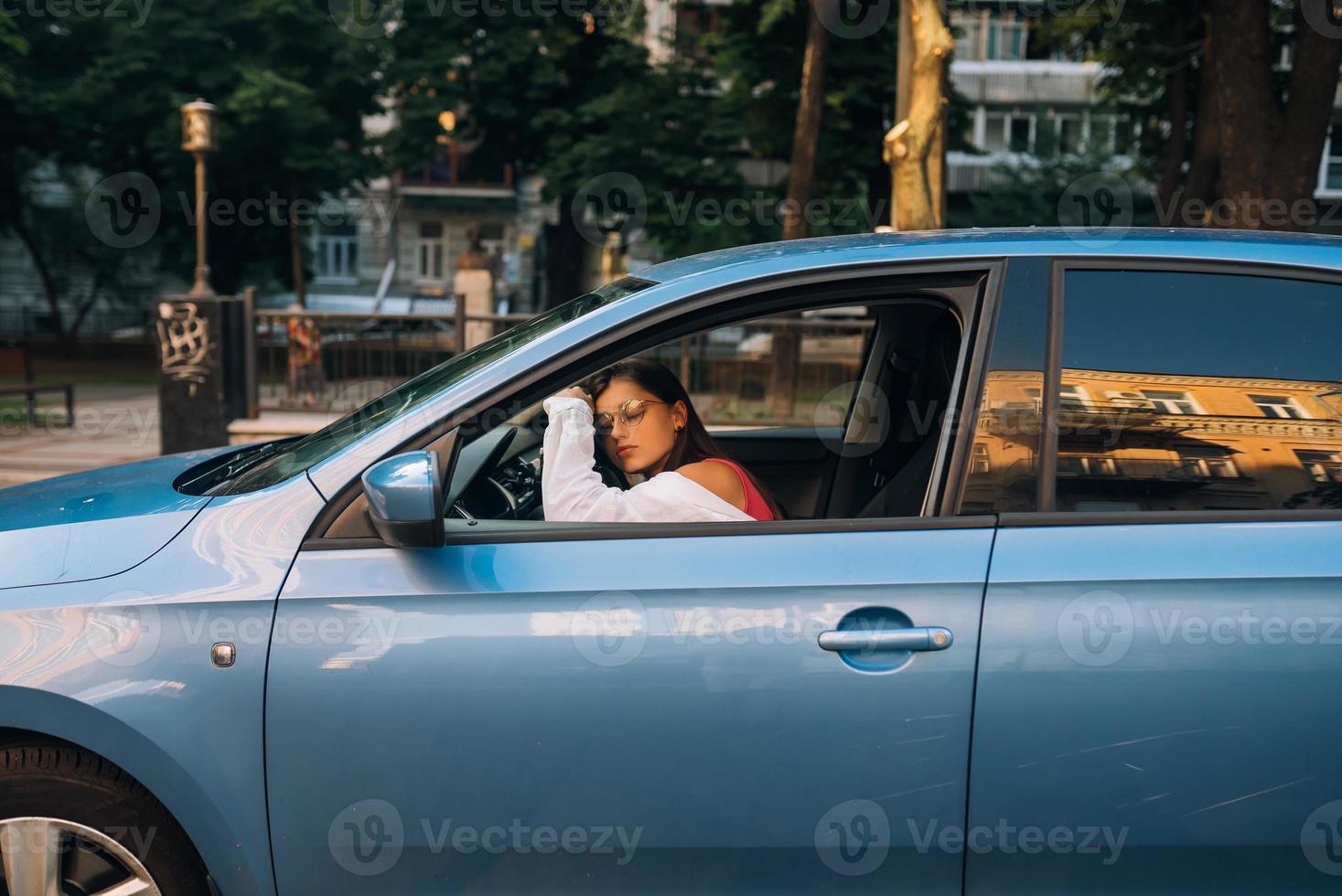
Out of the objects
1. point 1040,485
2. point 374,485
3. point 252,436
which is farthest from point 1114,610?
point 252,436

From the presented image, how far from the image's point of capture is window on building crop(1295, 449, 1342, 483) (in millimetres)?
2195

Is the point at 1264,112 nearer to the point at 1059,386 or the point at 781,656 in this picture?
the point at 1059,386

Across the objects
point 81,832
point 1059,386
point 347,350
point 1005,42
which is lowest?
point 347,350

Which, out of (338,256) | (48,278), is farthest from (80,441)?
(338,256)

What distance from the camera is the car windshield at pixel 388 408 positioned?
2414 mm

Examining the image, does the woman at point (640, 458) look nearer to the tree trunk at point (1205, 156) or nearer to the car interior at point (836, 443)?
the car interior at point (836, 443)

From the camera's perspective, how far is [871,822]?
204cm

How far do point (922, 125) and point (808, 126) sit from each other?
6.55 m

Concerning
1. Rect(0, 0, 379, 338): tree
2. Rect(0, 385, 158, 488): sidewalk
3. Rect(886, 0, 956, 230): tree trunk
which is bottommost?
Rect(0, 385, 158, 488): sidewalk

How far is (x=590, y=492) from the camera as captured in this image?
2574mm

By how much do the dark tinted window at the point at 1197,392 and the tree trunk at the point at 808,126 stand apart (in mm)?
→ 12891

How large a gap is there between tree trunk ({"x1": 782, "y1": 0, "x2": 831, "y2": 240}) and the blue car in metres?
13.0

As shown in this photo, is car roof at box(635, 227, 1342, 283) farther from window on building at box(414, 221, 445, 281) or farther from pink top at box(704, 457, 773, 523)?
window on building at box(414, 221, 445, 281)

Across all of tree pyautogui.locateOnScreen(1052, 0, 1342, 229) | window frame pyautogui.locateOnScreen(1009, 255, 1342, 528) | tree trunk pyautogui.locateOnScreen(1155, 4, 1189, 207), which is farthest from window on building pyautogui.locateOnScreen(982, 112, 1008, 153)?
window frame pyautogui.locateOnScreen(1009, 255, 1342, 528)
